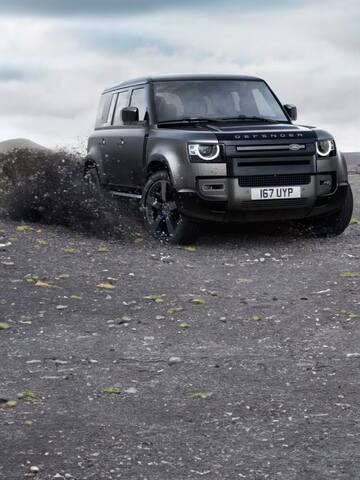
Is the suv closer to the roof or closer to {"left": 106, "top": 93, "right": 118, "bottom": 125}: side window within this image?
the roof

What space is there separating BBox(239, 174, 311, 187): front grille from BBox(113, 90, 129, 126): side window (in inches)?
109

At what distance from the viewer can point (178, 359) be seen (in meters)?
6.83

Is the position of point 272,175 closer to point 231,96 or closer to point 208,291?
point 231,96

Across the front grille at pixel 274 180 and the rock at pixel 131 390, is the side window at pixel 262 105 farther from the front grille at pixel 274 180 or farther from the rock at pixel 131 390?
the rock at pixel 131 390

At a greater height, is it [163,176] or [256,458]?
[163,176]

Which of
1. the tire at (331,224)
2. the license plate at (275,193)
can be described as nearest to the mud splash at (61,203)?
the license plate at (275,193)

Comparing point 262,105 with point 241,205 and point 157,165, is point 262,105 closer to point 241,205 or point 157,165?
point 157,165

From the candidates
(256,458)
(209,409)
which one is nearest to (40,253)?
(209,409)

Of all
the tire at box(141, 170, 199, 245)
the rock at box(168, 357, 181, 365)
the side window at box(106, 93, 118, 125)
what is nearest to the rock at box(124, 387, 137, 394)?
the rock at box(168, 357, 181, 365)

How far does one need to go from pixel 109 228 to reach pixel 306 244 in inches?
99.2

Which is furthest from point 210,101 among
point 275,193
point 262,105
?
point 275,193

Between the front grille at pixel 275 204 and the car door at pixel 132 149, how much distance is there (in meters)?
1.80

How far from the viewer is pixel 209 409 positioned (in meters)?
5.67

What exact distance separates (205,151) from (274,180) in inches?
34.8
